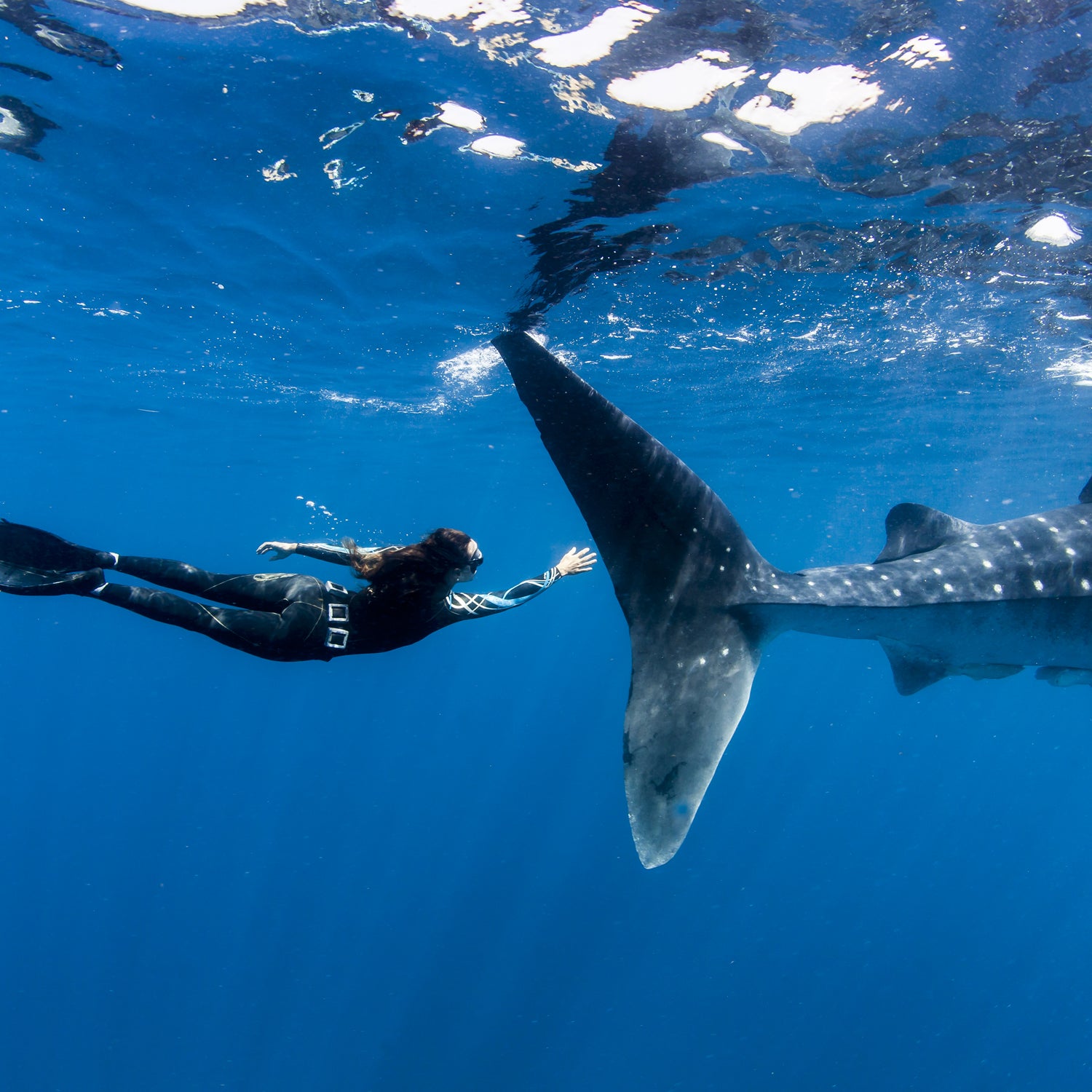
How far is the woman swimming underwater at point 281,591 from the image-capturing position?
5.25m

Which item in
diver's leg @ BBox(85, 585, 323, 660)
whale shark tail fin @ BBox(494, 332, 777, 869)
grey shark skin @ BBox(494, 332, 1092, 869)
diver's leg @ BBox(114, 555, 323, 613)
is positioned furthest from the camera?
diver's leg @ BBox(114, 555, 323, 613)

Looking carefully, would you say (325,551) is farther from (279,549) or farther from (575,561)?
(575,561)

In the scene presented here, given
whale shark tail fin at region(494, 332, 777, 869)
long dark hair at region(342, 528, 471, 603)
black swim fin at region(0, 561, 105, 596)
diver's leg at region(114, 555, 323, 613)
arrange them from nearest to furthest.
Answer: whale shark tail fin at region(494, 332, 777, 869) → black swim fin at region(0, 561, 105, 596) → long dark hair at region(342, 528, 471, 603) → diver's leg at region(114, 555, 323, 613)

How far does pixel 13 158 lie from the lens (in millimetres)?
10391

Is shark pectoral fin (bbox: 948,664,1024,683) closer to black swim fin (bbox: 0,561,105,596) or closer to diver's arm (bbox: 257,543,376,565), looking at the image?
diver's arm (bbox: 257,543,376,565)

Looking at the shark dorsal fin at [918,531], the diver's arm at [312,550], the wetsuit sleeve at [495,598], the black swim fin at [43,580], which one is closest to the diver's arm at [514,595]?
the wetsuit sleeve at [495,598]

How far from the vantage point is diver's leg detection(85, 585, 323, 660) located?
5.32 metres

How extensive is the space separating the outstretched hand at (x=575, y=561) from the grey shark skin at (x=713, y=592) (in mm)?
1773

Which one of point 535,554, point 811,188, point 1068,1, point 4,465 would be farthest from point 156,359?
point 535,554

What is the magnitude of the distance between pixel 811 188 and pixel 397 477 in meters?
38.3

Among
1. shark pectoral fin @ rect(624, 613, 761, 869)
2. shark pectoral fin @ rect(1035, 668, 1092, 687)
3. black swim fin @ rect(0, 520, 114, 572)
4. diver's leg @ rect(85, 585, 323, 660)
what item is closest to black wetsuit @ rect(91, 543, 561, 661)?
diver's leg @ rect(85, 585, 323, 660)

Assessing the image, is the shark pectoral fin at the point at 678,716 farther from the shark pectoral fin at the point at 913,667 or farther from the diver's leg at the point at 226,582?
the diver's leg at the point at 226,582

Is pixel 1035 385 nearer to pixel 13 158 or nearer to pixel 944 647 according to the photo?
pixel 944 647

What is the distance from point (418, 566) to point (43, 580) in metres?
2.92
